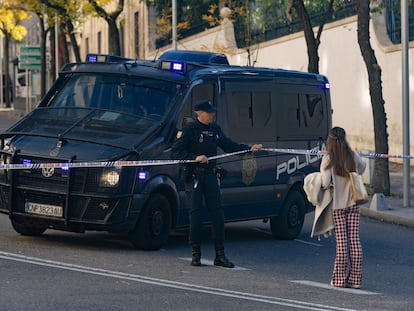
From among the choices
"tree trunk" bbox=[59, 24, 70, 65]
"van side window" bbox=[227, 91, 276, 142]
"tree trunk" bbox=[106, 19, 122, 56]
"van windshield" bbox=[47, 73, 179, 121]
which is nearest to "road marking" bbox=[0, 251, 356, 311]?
"van windshield" bbox=[47, 73, 179, 121]

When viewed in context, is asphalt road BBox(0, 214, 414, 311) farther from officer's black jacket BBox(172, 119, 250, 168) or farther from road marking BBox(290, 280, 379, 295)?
officer's black jacket BBox(172, 119, 250, 168)

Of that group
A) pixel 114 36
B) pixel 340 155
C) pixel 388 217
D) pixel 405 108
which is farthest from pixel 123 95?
pixel 114 36

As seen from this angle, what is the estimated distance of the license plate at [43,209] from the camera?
1193 centimetres

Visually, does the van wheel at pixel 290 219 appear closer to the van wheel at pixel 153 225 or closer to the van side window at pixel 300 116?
the van side window at pixel 300 116

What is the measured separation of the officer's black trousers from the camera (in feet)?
36.6

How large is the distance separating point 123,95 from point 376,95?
8.94 meters

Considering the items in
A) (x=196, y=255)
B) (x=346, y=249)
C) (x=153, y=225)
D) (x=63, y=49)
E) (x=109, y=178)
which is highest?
(x=63, y=49)

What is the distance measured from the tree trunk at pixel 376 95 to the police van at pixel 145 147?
5.54 metres

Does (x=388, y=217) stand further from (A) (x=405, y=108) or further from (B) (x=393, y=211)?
(A) (x=405, y=108)

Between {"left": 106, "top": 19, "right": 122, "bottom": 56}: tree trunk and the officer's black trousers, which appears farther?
{"left": 106, "top": 19, "right": 122, "bottom": 56}: tree trunk

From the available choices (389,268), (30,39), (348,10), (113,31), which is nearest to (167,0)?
(113,31)

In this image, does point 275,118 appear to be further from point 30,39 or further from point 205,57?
point 30,39

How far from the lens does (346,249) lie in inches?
411

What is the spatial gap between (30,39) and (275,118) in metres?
79.3
